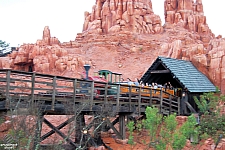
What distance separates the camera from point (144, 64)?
106 feet

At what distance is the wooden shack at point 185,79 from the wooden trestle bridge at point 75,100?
0.53m

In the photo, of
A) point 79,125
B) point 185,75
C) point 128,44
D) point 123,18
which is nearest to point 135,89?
point 185,75

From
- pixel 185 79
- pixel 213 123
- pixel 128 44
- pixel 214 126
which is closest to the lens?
pixel 214 126

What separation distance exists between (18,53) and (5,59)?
5.99 ft

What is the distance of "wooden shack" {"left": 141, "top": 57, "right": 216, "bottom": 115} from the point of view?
42.2 feet

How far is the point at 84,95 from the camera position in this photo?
29.0ft

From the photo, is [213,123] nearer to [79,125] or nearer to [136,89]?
[136,89]

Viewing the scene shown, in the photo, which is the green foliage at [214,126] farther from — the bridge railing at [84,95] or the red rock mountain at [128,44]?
the red rock mountain at [128,44]

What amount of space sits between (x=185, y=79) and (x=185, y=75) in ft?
1.40

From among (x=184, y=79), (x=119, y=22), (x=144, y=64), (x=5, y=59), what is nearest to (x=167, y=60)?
(x=184, y=79)

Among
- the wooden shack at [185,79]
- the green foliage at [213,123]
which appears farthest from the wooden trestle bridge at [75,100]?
the green foliage at [213,123]

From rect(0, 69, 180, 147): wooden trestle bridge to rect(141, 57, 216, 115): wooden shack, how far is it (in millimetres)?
531

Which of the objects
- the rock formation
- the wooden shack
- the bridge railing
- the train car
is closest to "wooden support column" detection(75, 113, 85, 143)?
the bridge railing

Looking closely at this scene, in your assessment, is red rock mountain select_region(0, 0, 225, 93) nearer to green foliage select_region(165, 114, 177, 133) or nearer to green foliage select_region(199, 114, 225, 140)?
green foliage select_region(199, 114, 225, 140)
